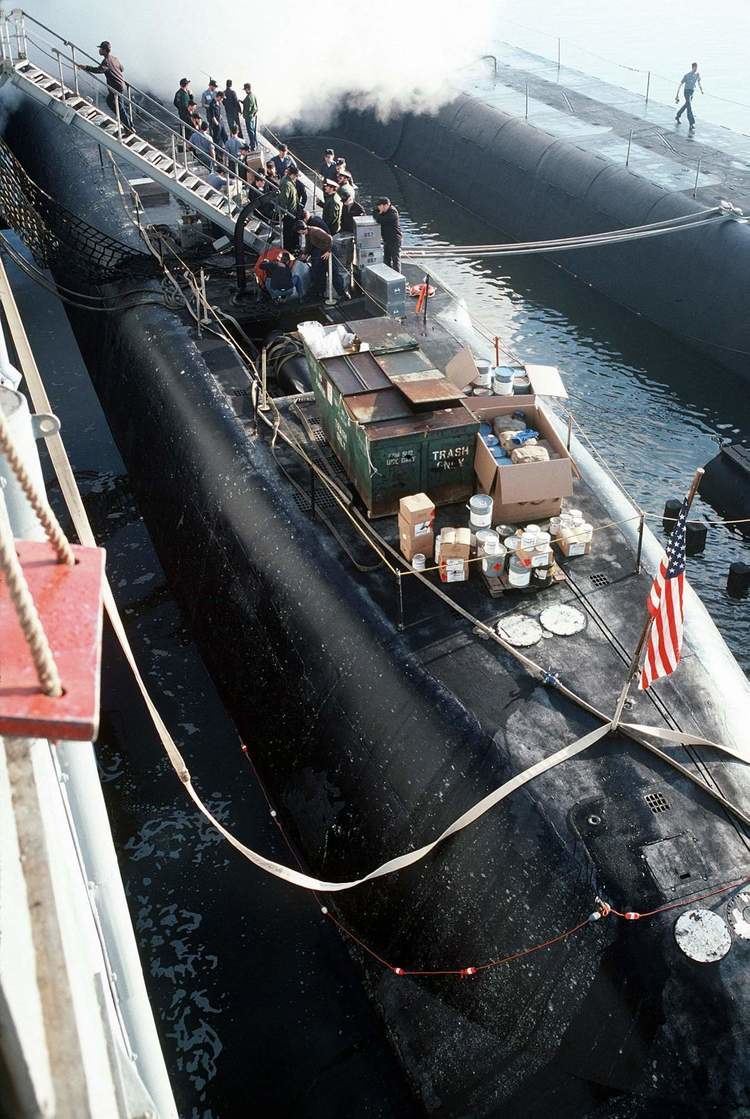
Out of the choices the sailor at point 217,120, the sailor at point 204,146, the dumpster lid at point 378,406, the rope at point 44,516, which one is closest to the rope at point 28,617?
the rope at point 44,516

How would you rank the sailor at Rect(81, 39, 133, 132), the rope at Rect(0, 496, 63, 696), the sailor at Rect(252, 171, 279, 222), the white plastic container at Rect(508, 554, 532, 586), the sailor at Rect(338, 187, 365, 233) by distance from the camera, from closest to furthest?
the rope at Rect(0, 496, 63, 696) < the white plastic container at Rect(508, 554, 532, 586) < the sailor at Rect(338, 187, 365, 233) < the sailor at Rect(252, 171, 279, 222) < the sailor at Rect(81, 39, 133, 132)

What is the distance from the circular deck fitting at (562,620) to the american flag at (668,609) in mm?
1642

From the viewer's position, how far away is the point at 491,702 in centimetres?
1071

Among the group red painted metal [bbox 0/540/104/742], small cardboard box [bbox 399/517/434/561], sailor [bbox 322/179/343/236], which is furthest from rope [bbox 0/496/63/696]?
sailor [bbox 322/179/343/236]

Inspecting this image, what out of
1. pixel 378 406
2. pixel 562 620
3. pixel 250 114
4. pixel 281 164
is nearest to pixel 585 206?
pixel 250 114

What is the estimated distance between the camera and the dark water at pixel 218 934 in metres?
10.6

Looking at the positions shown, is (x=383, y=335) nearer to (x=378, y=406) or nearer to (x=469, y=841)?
(x=378, y=406)

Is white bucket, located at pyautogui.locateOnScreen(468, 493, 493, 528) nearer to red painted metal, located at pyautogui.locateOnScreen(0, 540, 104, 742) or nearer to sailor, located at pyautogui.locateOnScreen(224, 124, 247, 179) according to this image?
red painted metal, located at pyautogui.locateOnScreen(0, 540, 104, 742)

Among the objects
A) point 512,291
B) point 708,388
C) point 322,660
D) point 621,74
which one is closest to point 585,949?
point 322,660

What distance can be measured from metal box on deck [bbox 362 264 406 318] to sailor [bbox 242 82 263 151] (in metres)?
13.2

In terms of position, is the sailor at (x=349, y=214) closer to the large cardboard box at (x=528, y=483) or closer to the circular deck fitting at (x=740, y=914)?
the large cardboard box at (x=528, y=483)

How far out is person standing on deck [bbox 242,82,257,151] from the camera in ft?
96.5

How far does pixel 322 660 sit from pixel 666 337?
19239mm

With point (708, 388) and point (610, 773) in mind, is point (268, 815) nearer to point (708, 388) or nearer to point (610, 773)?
point (610, 773)
